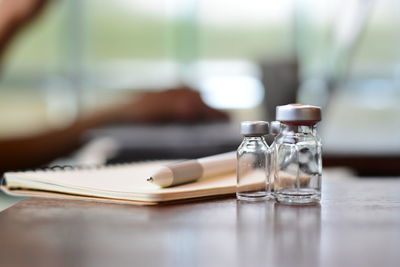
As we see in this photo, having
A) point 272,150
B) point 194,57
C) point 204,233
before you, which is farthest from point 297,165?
point 194,57

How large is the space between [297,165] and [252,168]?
0.17ft

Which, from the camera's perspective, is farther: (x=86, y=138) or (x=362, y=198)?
(x=86, y=138)

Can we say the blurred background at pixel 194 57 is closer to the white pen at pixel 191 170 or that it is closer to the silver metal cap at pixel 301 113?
the white pen at pixel 191 170

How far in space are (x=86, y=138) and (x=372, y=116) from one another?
4444mm

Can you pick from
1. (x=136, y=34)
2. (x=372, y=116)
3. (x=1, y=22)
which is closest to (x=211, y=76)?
(x=136, y=34)

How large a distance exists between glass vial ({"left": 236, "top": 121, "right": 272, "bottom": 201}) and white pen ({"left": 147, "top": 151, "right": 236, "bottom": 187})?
0.06 metres

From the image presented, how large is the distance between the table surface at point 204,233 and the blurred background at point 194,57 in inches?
186

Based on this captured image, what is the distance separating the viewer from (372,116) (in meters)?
5.79

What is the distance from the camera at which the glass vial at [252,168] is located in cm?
61

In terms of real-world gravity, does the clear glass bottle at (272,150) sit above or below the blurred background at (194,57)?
below

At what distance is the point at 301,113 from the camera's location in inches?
21.2

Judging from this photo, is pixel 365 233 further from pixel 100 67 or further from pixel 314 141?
pixel 100 67

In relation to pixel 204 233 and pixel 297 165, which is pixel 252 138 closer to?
pixel 297 165

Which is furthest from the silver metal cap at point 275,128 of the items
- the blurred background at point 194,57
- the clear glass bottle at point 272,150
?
the blurred background at point 194,57
